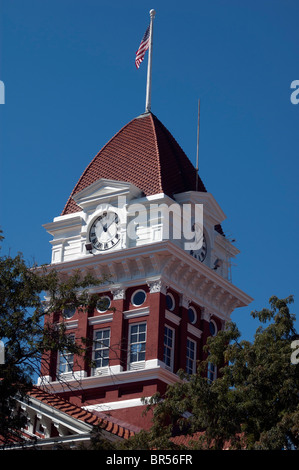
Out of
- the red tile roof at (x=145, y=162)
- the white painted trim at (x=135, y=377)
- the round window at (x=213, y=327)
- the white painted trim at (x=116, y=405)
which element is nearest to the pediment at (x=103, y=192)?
the red tile roof at (x=145, y=162)

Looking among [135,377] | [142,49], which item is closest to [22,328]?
[135,377]

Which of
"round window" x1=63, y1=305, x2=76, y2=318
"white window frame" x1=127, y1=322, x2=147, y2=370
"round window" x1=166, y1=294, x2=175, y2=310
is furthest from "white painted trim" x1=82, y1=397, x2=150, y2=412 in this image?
"round window" x1=166, y1=294, x2=175, y2=310

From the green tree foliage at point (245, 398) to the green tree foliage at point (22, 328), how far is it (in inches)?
136

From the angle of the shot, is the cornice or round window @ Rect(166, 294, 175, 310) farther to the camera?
round window @ Rect(166, 294, 175, 310)

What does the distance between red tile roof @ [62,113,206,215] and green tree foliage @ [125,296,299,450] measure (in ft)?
49.5

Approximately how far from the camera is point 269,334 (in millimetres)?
33438

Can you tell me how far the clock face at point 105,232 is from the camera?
155 feet

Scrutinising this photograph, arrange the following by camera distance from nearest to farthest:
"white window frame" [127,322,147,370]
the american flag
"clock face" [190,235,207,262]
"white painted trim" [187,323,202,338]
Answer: "white window frame" [127,322,147,370] < "white painted trim" [187,323,202,338] < "clock face" [190,235,207,262] < the american flag

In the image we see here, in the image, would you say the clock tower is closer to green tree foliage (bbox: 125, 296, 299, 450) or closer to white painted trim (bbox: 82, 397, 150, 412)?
white painted trim (bbox: 82, 397, 150, 412)

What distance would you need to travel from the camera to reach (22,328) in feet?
97.2

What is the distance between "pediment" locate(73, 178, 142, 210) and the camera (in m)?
47.6

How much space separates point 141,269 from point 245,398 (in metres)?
14.7

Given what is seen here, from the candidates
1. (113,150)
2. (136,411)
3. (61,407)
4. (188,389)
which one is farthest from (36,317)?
(113,150)

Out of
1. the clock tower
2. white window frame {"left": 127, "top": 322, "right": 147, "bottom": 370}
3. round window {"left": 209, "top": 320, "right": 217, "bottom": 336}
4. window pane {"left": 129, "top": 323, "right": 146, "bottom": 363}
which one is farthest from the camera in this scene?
round window {"left": 209, "top": 320, "right": 217, "bottom": 336}
